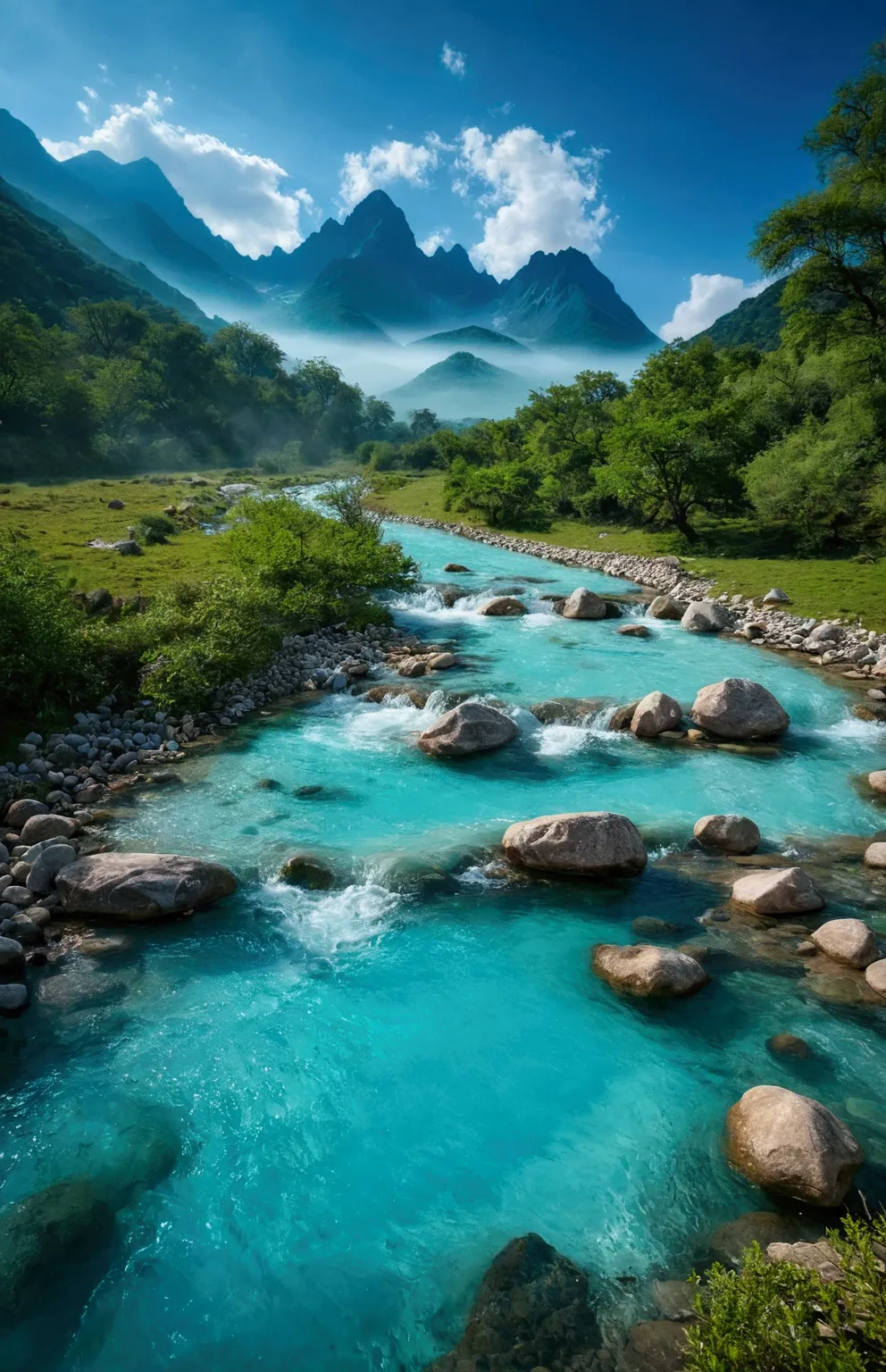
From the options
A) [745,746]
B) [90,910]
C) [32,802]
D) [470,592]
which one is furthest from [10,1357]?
[470,592]

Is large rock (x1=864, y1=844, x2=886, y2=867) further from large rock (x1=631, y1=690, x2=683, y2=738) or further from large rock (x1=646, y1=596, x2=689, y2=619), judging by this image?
large rock (x1=646, y1=596, x2=689, y2=619)

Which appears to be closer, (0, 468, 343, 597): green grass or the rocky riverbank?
the rocky riverbank

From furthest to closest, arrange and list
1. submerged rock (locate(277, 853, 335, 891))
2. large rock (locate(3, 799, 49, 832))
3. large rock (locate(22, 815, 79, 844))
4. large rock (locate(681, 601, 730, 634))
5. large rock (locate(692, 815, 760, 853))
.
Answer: large rock (locate(681, 601, 730, 634)), large rock (locate(3, 799, 49, 832)), large rock (locate(692, 815, 760, 853)), large rock (locate(22, 815, 79, 844)), submerged rock (locate(277, 853, 335, 891))

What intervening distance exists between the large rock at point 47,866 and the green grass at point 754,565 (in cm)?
2722

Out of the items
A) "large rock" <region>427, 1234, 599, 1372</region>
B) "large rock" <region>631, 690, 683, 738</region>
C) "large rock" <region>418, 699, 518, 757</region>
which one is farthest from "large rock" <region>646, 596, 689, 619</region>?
"large rock" <region>427, 1234, 599, 1372</region>

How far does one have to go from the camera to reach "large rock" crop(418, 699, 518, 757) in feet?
59.2

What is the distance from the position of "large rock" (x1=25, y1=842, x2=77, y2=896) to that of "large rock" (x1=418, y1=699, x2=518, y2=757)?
351 inches

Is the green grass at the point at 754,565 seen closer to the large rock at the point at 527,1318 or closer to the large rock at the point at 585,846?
the large rock at the point at 585,846

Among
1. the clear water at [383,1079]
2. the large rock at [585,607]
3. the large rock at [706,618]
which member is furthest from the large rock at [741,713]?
the large rock at [585,607]

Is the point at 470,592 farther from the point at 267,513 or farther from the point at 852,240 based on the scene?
the point at 852,240

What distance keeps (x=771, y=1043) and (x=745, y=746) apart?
10499 millimetres

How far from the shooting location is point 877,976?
9.76 m

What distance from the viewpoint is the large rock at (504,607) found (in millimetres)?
32594

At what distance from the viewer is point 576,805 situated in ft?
50.4
